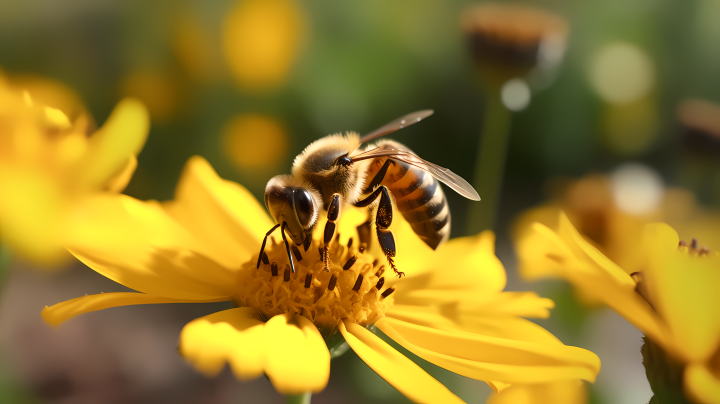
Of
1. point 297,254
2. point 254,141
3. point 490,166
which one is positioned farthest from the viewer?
point 254,141

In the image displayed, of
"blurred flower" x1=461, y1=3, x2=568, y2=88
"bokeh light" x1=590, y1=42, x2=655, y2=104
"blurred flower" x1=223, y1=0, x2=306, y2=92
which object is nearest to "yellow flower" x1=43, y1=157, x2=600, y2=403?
"blurred flower" x1=461, y1=3, x2=568, y2=88

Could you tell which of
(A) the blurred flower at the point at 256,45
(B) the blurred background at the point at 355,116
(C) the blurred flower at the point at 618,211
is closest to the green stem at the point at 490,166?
(B) the blurred background at the point at 355,116

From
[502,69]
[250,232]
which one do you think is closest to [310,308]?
[250,232]

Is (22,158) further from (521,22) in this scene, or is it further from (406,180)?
(521,22)

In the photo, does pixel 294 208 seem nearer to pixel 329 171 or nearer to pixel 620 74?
pixel 329 171

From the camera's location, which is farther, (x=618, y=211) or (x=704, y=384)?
(x=618, y=211)

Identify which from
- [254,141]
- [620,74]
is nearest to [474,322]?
[254,141]
